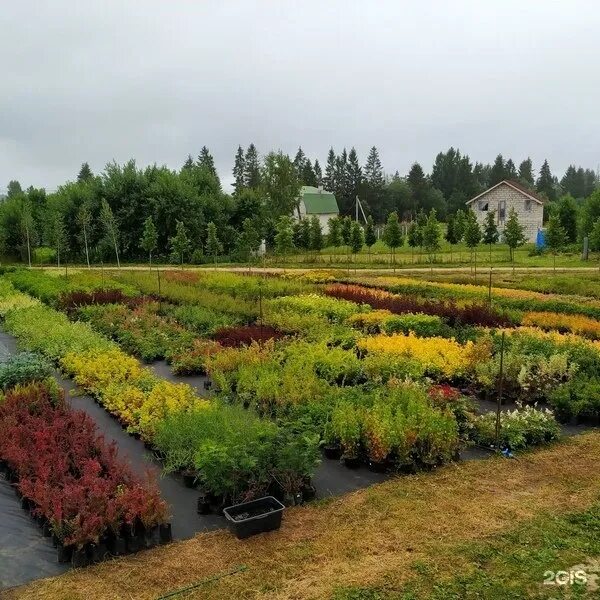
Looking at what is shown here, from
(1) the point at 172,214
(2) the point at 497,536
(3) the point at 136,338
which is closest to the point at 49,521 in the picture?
(2) the point at 497,536

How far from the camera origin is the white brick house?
176ft

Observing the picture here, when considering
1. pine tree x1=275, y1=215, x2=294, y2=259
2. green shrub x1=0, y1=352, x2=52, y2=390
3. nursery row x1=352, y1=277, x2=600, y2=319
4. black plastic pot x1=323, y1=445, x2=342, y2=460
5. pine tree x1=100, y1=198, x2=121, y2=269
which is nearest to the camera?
black plastic pot x1=323, y1=445, x2=342, y2=460

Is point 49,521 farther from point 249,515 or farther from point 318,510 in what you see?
point 318,510

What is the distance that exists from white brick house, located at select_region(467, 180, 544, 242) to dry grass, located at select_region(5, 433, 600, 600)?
49.7 metres

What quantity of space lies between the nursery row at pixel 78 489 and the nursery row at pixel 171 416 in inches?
25.8

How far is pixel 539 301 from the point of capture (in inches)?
662

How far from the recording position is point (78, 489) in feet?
16.6

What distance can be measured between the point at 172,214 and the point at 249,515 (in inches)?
1518

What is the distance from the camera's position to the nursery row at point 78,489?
4859 millimetres

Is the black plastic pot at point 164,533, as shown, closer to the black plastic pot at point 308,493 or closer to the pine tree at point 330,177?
the black plastic pot at point 308,493

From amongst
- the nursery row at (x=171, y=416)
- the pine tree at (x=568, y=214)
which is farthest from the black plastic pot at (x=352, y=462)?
the pine tree at (x=568, y=214)

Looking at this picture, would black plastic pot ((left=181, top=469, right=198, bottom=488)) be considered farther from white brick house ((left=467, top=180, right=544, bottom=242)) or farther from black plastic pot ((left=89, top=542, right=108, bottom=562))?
white brick house ((left=467, top=180, right=544, bottom=242))

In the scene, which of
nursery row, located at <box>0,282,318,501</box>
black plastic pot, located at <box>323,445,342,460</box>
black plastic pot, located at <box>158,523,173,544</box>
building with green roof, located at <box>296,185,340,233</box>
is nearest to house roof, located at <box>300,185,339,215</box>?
building with green roof, located at <box>296,185,340,233</box>

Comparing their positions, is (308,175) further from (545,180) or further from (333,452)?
(333,452)
